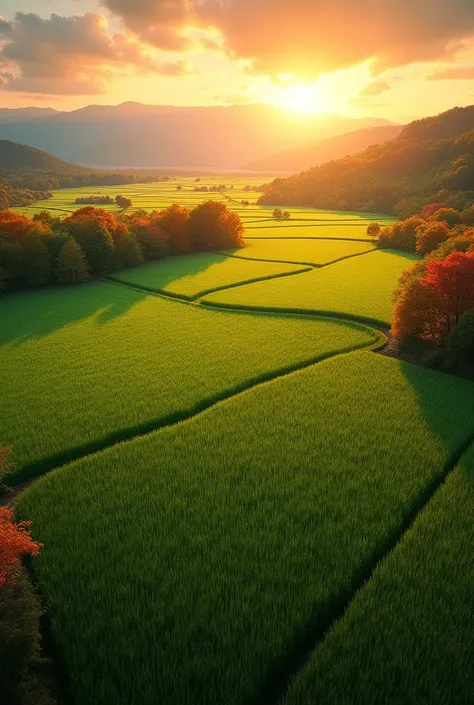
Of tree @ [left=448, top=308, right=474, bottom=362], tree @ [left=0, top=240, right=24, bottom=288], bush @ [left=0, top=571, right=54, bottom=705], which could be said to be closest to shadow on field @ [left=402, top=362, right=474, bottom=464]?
tree @ [left=448, top=308, right=474, bottom=362]

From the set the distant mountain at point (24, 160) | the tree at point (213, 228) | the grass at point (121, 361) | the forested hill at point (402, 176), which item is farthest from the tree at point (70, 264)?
the distant mountain at point (24, 160)

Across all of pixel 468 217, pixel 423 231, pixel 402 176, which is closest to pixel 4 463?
pixel 423 231

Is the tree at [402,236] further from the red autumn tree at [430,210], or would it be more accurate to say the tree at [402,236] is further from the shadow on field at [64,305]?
the shadow on field at [64,305]

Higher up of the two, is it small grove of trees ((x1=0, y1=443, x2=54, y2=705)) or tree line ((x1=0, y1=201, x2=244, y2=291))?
tree line ((x1=0, y1=201, x2=244, y2=291))

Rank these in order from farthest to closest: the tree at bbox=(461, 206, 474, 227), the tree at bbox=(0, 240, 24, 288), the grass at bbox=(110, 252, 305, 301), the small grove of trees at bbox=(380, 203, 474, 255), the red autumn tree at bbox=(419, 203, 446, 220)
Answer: the red autumn tree at bbox=(419, 203, 446, 220)
the tree at bbox=(461, 206, 474, 227)
the small grove of trees at bbox=(380, 203, 474, 255)
the tree at bbox=(0, 240, 24, 288)
the grass at bbox=(110, 252, 305, 301)

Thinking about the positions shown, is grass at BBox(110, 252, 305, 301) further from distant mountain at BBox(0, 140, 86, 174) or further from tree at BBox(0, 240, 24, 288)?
distant mountain at BBox(0, 140, 86, 174)

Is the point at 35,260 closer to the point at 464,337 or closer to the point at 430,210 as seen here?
the point at 464,337

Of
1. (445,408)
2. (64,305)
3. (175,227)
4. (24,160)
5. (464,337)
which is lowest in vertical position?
(445,408)
